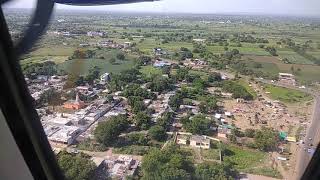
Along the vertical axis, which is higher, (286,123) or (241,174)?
(286,123)

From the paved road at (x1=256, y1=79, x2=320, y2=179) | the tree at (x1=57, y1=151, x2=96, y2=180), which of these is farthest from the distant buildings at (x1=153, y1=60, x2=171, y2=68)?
the tree at (x1=57, y1=151, x2=96, y2=180)

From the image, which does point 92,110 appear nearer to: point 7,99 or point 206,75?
point 7,99

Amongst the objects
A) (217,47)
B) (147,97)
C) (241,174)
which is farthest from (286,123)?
(147,97)

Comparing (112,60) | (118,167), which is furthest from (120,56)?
(118,167)

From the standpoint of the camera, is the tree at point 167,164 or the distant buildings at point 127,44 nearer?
the distant buildings at point 127,44

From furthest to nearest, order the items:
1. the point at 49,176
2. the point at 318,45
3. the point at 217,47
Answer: the point at 49,176, the point at 217,47, the point at 318,45

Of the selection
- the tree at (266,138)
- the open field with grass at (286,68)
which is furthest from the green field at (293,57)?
the tree at (266,138)

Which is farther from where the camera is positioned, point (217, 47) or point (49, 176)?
point (49, 176)

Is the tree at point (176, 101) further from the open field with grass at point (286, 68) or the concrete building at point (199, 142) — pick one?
the open field with grass at point (286, 68)
